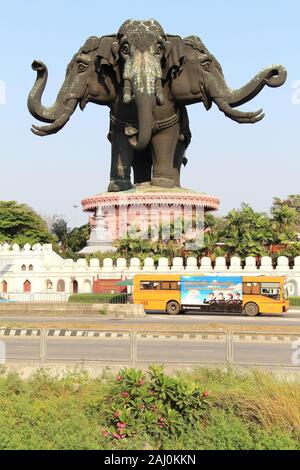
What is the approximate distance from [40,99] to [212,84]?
12.1 m

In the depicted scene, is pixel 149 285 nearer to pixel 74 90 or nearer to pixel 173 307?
pixel 173 307

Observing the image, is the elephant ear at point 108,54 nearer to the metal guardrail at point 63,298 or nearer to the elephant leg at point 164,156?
the elephant leg at point 164,156

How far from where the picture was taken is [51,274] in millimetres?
46125

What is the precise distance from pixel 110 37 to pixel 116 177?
10.9 meters

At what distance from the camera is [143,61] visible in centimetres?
4534

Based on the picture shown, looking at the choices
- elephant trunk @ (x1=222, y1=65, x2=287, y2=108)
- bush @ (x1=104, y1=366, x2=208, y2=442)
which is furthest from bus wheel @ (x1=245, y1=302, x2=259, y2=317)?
bush @ (x1=104, y1=366, x2=208, y2=442)

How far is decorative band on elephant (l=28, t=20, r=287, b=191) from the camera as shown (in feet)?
149

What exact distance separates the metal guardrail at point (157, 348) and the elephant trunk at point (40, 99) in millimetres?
32935

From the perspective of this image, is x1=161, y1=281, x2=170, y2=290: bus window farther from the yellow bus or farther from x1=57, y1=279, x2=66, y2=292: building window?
x1=57, y1=279, x2=66, y2=292: building window

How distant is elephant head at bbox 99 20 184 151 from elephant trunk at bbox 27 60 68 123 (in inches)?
157

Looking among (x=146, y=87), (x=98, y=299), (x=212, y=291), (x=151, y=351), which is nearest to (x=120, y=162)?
(x=146, y=87)

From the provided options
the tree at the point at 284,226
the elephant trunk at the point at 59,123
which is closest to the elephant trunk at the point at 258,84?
the tree at the point at 284,226
